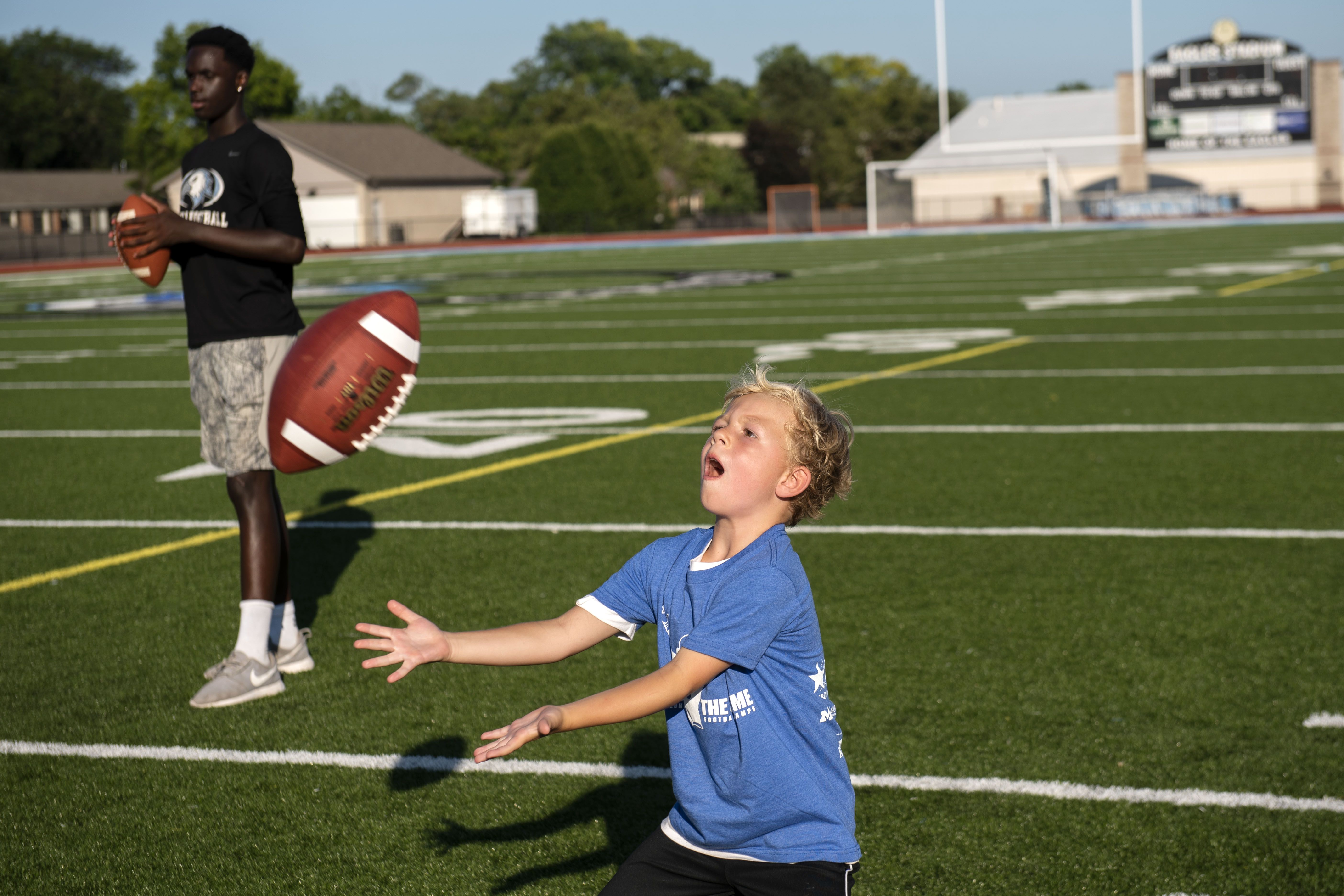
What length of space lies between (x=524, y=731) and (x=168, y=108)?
68482 millimetres

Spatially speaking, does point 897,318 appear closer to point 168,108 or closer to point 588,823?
point 588,823

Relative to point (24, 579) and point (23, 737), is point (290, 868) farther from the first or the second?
point (24, 579)

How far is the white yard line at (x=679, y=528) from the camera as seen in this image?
5953 mm

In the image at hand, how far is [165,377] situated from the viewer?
12.6 metres

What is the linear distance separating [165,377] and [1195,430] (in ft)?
28.0

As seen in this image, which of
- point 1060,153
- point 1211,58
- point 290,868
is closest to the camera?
point 290,868

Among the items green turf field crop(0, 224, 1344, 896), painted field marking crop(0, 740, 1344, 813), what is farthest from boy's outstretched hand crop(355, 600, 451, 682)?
painted field marking crop(0, 740, 1344, 813)

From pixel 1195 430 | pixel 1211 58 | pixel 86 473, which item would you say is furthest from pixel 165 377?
pixel 1211 58

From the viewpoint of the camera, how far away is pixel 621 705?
223 cm

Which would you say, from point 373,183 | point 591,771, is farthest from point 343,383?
point 373,183

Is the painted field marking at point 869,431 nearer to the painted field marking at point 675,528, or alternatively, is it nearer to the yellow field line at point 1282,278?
the painted field marking at point 675,528

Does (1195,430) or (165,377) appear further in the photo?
(165,377)

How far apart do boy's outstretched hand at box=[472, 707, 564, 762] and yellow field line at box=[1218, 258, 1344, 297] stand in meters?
17.0

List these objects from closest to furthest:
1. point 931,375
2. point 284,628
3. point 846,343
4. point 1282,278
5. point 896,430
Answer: point 284,628
point 896,430
point 931,375
point 846,343
point 1282,278
